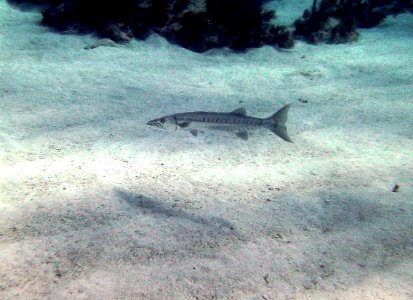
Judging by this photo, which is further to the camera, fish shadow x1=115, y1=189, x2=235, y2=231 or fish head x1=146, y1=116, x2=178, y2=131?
fish head x1=146, y1=116, x2=178, y2=131

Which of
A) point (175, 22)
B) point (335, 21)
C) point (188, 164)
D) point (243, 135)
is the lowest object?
point (188, 164)

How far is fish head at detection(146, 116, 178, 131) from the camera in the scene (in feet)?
17.9

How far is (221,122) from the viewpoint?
18.8ft

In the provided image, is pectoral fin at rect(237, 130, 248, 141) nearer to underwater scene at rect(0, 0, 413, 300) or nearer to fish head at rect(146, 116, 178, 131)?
underwater scene at rect(0, 0, 413, 300)

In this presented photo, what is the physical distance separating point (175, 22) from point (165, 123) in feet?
25.3

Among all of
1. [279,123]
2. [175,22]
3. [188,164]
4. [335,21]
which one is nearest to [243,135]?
[279,123]

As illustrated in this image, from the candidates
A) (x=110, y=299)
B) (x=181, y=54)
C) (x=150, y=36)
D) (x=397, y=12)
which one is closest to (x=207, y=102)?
(x=181, y=54)

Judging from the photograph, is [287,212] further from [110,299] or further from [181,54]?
[181,54]

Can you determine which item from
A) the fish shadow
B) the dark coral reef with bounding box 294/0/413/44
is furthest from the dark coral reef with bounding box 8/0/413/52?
the fish shadow

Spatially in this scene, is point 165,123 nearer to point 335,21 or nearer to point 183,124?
point 183,124

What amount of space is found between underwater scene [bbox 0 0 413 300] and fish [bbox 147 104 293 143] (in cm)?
3

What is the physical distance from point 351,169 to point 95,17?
407 inches

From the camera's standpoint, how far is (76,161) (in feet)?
16.1

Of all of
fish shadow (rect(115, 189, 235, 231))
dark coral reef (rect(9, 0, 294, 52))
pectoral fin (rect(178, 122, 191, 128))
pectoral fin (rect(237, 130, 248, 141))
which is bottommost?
fish shadow (rect(115, 189, 235, 231))
